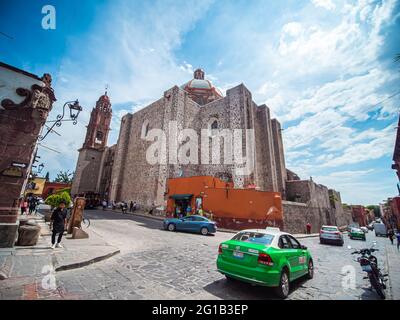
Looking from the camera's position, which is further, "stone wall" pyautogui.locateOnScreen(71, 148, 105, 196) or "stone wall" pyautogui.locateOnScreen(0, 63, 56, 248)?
"stone wall" pyautogui.locateOnScreen(71, 148, 105, 196)

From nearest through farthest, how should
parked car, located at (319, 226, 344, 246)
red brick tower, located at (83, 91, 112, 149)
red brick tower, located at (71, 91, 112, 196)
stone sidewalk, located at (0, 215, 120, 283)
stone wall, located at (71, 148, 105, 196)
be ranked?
stone sidewalk, located at (0, 215, 120, 283) < parked car, located at (319, 226, 344, 246) < stone wall, located at (71, 148, 105, 196) < red brick tower, located at (71, 91, 112, 196) < red brick tower, located at (83, 91, 112, 149)

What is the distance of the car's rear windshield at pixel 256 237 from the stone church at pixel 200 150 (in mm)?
15435

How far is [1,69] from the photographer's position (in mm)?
6305

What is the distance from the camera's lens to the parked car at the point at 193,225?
12.2 metres

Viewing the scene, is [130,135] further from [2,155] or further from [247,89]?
[2,155]

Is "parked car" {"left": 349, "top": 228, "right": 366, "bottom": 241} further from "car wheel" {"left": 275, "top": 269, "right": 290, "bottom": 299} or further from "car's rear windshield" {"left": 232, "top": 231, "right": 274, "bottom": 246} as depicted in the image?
"car's rear windshield" {"left": 232, "top": 231, "right": 274, "bottom": 246}

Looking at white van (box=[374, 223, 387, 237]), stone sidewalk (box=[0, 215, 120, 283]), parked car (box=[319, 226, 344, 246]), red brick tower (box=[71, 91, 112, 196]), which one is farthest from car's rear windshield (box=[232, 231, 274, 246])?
white van (box=[374, 223, 387, 237])

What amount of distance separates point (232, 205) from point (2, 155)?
1445 cm

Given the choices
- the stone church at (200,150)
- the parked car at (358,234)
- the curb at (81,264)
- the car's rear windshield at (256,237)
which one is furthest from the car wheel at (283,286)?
the parked car at (358,234)

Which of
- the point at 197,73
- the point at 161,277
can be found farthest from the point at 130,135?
the point at 161,277

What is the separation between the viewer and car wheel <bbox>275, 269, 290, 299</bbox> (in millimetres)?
3618

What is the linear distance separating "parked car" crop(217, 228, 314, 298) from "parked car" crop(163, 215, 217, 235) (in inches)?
311

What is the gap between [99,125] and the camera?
4222cm

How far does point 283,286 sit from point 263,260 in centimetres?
79
